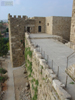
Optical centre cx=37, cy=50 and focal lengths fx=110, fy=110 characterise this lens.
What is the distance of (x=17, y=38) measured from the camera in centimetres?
1753

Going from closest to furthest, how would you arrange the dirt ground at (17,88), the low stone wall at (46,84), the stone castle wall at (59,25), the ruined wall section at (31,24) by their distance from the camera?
the low stone wall at (46,84), the dirt ground at (17,88), the stone castle wall at (59,25), the ruined wall section at (31,24)

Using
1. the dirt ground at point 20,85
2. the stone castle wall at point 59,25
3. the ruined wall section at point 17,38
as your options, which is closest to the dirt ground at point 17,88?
the dirt ground at point 20,85

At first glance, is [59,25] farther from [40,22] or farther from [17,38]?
[17,38]

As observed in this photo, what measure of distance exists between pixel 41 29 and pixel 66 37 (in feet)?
14.6

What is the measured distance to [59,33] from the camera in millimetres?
16094

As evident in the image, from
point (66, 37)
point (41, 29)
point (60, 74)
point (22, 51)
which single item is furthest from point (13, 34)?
point (60, 74)

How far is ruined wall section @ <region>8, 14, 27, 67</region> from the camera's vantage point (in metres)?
17.0

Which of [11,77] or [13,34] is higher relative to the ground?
[13,34]

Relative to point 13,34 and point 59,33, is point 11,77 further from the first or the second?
point 59,33

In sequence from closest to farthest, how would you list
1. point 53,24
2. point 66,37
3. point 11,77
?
point 11,77 < point 53,24 < point 66,37

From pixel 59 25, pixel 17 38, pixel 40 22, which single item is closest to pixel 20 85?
pixel 17 38

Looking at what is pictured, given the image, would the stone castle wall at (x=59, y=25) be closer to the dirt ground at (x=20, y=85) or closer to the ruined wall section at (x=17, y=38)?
the ruined wall section at (x=17, y=38)

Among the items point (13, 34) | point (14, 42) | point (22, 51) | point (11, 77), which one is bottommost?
point (11, 77)

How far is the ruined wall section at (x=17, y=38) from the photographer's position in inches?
669
